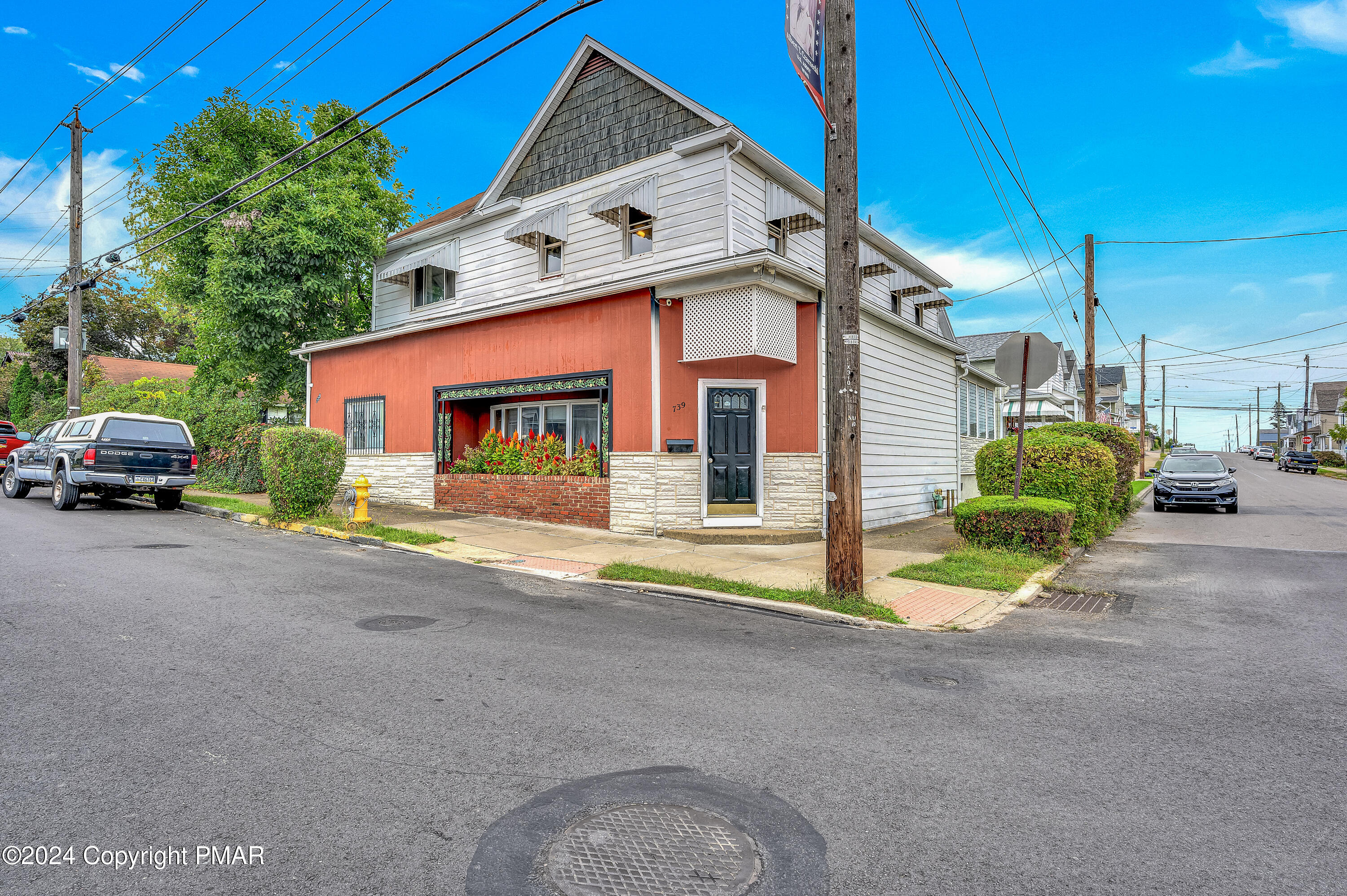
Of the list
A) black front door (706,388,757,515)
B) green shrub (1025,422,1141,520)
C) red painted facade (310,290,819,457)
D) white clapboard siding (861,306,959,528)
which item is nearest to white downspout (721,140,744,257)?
red painted facade (310,290,819,457)

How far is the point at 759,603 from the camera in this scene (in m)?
7.55

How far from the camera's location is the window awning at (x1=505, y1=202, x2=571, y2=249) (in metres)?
15.1

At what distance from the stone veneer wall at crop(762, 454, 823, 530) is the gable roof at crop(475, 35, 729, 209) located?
20.4 feet

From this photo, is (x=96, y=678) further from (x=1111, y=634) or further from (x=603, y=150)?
(x=603, y=150)

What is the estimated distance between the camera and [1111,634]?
21.5 ft

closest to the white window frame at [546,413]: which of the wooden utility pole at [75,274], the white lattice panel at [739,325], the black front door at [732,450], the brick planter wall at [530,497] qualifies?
the brick planter wall at [530,497]

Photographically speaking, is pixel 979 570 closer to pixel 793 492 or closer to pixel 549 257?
pixel 793 492

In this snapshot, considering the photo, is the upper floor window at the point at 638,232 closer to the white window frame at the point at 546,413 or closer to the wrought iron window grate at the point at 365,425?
the white window frame at the point at 546,413

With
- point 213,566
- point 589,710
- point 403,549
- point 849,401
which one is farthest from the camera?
point 403,549

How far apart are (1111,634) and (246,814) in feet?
22.2

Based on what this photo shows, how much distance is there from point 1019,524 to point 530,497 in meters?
8.73

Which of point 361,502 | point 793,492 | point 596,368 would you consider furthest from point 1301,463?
point 361,502

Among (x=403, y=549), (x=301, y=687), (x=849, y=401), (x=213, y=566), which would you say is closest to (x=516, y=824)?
(x=301, y=687)

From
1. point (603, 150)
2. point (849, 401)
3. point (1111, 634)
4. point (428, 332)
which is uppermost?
point (603, 150)
